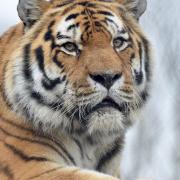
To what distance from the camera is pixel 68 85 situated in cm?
617

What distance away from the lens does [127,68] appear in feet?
20.4

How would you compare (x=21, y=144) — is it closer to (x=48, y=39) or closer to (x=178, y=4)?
(x=48, y=39)

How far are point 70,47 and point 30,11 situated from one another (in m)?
0.43

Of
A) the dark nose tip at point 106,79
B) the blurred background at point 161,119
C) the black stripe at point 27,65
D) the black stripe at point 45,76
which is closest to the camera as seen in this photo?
the dark nose tip at point 106,79

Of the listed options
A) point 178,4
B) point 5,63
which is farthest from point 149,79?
point 178,4

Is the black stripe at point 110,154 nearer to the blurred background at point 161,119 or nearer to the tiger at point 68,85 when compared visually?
the tiger at point 68,85

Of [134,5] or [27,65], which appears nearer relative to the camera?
[27,65]

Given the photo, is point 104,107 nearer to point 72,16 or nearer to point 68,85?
point 68,85

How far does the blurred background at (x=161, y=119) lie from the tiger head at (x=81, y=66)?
6.31m

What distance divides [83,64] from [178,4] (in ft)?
26.4

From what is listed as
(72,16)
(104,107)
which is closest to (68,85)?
(104,107)

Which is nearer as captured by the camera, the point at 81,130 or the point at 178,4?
the point at 81,130

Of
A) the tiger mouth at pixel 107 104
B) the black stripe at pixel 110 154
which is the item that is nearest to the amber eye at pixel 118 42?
the tiger mouth at pixel 107 104

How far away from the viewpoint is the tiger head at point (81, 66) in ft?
19.8
